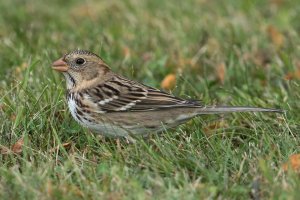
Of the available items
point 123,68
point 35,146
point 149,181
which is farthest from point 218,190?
point 123,68

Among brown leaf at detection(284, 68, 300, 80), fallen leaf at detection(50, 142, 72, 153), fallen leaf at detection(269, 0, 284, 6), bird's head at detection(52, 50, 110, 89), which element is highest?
bird's head at detection(52, 50, 110, 89)

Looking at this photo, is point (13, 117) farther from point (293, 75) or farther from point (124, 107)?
point (293, 75)

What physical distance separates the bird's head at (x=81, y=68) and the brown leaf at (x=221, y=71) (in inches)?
53.3

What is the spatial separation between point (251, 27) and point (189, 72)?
1.30 m

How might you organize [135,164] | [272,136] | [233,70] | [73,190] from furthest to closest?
A: [233,70], [272,136], [135,164], [73,190]

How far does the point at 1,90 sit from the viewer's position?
19.7 ft

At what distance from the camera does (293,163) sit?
14.9 ft

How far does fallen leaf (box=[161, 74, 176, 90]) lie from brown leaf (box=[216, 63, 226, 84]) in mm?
392

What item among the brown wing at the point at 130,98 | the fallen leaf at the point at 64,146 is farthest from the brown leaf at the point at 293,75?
the fallen leaf at the point at 64,146

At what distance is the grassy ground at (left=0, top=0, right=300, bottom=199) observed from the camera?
434cm

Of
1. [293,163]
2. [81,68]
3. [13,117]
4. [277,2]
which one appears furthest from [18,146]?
[277,2]

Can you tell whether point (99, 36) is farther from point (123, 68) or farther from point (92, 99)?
point (92, 99)

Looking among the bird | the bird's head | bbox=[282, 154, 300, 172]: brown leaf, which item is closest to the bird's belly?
the bird

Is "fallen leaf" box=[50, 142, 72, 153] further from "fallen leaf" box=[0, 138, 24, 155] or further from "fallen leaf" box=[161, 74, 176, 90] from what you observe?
"fallen leaf" box=[161, 74, 176, 90]
